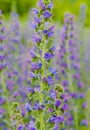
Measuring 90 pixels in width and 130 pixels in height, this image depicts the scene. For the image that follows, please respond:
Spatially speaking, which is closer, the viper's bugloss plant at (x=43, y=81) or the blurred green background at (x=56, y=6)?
the viper's bugloss plant at (x=43, y=81)

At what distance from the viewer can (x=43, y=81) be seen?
4.42 m

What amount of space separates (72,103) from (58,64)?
0.60 metres

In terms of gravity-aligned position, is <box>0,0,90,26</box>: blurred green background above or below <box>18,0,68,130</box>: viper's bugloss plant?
above

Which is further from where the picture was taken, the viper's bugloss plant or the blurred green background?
the blurred green background

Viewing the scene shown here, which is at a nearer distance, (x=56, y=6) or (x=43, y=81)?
(x=43, y=81)

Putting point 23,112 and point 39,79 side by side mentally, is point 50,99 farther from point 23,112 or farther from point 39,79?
point 23,112

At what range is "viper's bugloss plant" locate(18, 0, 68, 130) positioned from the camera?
14.5 ft

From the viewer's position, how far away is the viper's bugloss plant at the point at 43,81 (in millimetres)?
4414

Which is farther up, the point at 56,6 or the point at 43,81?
the point at 56,6

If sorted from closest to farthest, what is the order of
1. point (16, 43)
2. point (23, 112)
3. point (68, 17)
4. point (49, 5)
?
1. point (49, 5)
2. point (23, 112)
3. point (68, 17)
4. point (16, 43)

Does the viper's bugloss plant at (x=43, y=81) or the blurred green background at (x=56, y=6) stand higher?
the blurred green background at (x=56, y=6)

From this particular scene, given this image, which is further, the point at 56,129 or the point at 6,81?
the point at 6,81

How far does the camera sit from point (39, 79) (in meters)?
4.46

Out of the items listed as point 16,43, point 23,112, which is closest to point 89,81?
point 16,43
